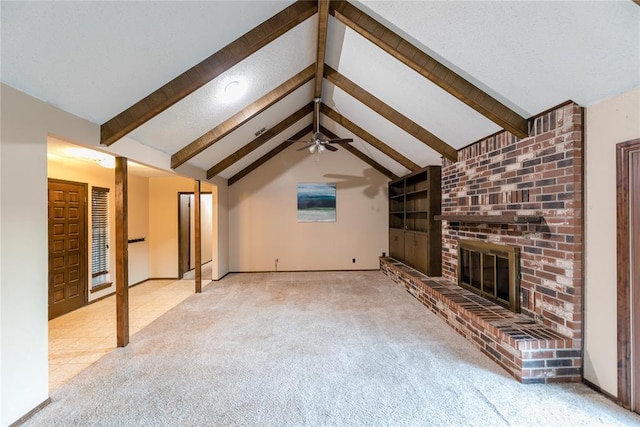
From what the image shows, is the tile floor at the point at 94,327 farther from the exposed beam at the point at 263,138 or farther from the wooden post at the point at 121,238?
the exposed beam at the point at 263,138

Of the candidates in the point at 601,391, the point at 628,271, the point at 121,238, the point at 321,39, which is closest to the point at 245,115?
the point at 321,39

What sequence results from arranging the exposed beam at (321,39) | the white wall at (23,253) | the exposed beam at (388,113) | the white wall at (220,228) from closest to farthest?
the white wall at (23,253), the exposed beam at (321,39), the exposed beam at (388,113), the white wall at (220,228)

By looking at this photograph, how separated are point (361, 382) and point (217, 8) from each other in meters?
3.36

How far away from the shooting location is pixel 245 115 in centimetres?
421

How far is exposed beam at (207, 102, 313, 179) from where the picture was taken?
5.71 metres

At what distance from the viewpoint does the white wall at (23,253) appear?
1931 mm

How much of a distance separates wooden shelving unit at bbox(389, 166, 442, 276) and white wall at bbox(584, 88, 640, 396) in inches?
104

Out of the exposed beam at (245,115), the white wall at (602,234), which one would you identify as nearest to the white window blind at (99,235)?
the exposed beam at (245,115)

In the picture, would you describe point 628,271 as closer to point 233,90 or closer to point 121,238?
point 233,90

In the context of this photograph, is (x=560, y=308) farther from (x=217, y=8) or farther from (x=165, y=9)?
(x=165, y=9)

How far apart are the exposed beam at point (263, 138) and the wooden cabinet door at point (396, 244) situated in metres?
3.39

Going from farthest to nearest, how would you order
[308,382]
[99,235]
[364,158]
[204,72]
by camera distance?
[364,158] < [99,235] < [204,72] < [308,382]

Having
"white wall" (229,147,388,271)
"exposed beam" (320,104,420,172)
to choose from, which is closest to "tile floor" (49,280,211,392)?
"white wall" (229,147,388,271)

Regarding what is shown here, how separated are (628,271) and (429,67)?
2.40 m
